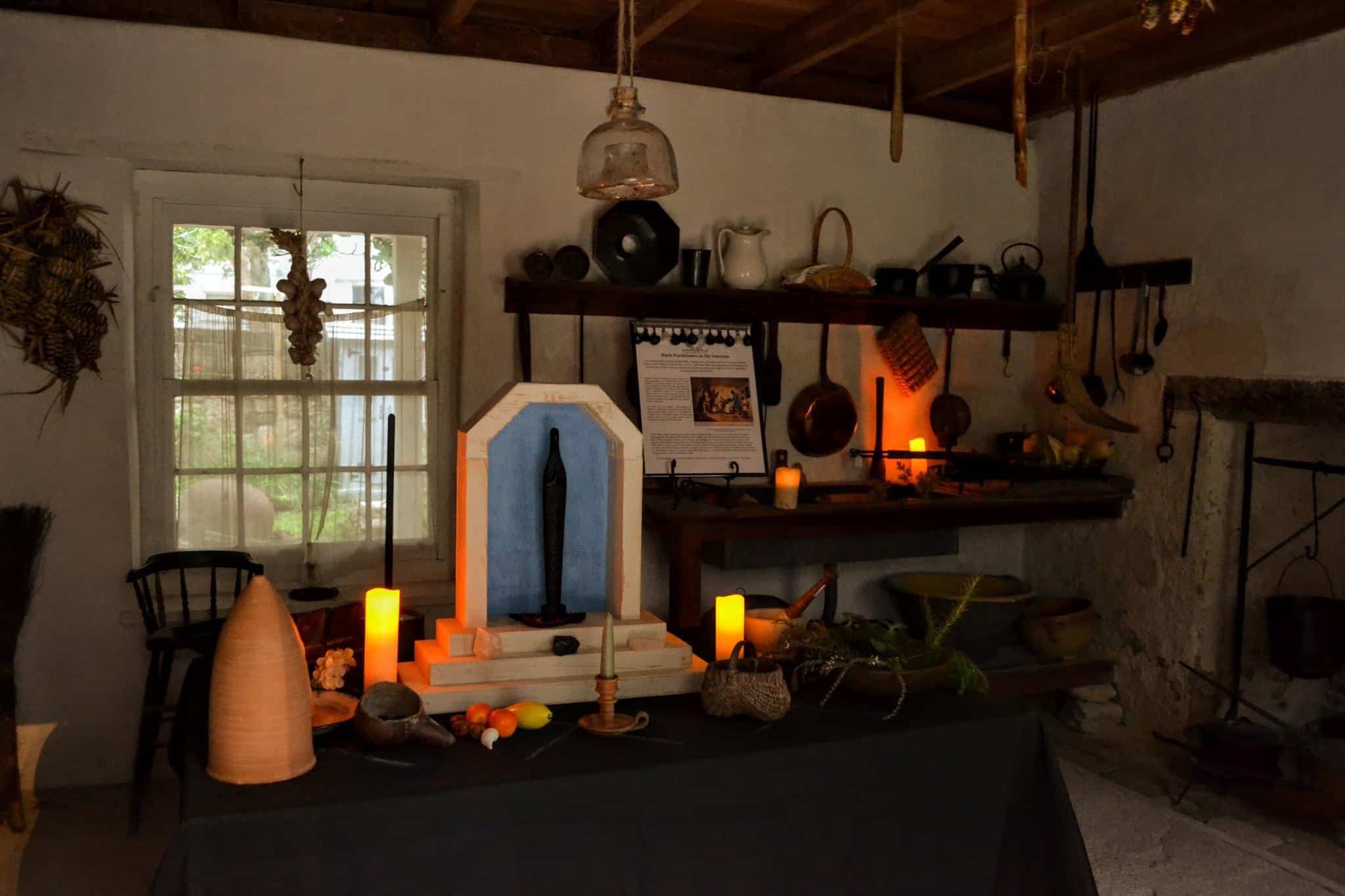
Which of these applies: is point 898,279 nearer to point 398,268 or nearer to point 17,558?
point 398,268

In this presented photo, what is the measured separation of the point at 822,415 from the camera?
4.45 metres

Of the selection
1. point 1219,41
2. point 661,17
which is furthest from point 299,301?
point 1219,41

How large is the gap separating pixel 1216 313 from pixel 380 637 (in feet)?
11.1

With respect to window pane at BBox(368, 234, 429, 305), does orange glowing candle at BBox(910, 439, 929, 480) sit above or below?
below

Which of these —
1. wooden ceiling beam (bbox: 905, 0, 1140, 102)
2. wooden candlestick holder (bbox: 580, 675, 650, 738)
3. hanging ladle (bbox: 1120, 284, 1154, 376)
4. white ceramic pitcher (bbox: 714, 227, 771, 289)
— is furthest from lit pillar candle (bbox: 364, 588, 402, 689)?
hanging ladle (bbox: 1120, 284, 1154, 376)

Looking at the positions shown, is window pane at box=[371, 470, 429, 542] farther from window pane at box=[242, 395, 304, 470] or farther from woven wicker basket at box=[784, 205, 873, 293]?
woven wicker basket at box=[784, 205, 873, 293]

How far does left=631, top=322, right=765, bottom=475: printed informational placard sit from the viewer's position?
13.4 ft

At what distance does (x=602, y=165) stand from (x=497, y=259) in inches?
67.7

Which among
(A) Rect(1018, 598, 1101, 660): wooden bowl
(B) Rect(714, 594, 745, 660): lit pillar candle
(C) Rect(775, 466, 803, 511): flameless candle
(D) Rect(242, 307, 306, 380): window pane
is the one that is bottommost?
(A) Rect(1018, 598, 1101, 660): wooden bowl

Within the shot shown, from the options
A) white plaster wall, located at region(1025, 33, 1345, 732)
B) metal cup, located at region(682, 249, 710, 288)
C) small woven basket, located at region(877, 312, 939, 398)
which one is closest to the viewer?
white plaster wall, located at region(1025, 33, 1345, 732)

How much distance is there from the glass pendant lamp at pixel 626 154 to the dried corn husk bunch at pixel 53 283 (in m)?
2.08

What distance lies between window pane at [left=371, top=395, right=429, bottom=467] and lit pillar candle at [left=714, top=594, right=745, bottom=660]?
2.07 meters

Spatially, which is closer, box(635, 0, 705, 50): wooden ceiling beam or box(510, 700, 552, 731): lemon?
box(510, 700, 552, 731): lemon

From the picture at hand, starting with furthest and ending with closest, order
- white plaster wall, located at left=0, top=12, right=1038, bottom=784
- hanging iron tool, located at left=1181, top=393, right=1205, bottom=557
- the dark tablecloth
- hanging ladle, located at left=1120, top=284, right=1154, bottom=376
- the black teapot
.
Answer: the black teapot, hanging ladle, located at left=1120, top=284, right=1154, bottom=376, hanging iron tool, located at left=1181, top=393, right=1205, bottom=557, white plaster wall, located at left=0, top=12, right=1038, bottom=784, the dark tablecloth
